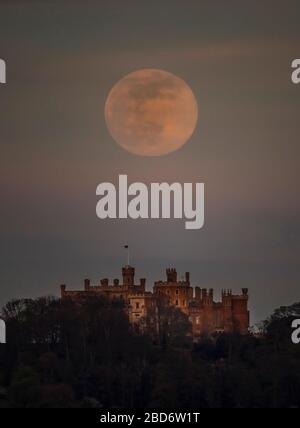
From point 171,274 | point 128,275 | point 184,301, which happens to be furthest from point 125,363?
point 184,301

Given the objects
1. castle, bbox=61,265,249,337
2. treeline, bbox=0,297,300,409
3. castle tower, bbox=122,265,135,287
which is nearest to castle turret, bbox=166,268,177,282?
castle, bbox=61,265,249,337

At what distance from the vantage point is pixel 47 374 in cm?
4556

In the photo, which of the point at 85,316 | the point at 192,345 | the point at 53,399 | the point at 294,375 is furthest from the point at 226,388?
the point at 192,345

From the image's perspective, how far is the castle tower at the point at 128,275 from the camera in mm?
61219

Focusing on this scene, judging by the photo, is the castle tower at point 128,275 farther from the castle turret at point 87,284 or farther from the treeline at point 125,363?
the treeline at point 125,363

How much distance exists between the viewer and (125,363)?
48.6m

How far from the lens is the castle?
61.3 m

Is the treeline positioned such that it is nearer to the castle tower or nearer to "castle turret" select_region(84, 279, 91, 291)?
"castle turret" select_region(84, 279, 91, 291)

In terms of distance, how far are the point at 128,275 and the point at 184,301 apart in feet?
16.9

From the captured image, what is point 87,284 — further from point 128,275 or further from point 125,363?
point 125,363

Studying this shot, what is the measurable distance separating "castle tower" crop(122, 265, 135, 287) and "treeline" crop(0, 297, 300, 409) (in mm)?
4818
